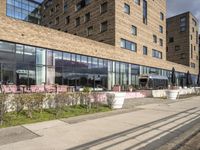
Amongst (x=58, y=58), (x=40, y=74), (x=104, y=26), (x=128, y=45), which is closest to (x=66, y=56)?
(x=58, y=58)

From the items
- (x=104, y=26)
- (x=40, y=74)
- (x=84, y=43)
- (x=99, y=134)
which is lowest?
(x=99, y=134)

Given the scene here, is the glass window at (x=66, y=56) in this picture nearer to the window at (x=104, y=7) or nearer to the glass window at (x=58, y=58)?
the glass window at (x=58, y=58)

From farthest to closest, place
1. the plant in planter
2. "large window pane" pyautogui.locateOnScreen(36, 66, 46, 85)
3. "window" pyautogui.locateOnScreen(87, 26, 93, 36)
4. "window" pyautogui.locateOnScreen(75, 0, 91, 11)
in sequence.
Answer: "window" pyautogui.locateOnScreen(75, 0, 91, 11), "window" pyautogui.locateOnScreen(87, 26, 93, 36), "large window pane" pyautogui.locateOnScreen(36, 66, 46, 85), the plant in planter

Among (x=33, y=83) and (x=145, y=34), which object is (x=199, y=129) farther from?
(x=145, y=34)

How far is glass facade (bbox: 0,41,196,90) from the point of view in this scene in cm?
1895

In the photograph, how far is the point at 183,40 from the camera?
6059 cm

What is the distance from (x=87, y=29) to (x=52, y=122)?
1119 inches

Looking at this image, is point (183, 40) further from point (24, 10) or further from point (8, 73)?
point (8, 73)

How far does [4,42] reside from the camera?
18516 mm

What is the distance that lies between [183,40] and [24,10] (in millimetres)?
38961

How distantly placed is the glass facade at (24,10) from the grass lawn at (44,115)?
34.6 m

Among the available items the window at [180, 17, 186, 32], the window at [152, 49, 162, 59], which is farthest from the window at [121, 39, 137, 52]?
the window at [180, 17, 186, 32]

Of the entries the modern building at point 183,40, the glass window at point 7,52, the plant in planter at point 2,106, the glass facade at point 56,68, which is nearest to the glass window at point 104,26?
the glass facade at point 56,68

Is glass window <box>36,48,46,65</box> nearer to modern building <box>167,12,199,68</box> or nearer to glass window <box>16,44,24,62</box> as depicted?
glass window <box>16,44,24,62</box>
